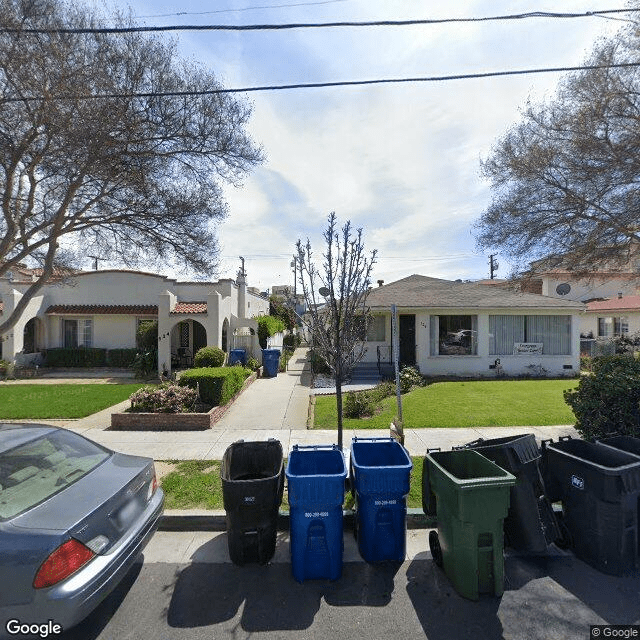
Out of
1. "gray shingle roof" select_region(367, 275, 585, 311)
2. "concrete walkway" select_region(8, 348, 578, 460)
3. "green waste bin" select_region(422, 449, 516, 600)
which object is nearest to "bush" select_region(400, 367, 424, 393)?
"gray shingle roof" select_region(367, 275, 585, 311)

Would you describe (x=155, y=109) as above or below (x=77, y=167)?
above

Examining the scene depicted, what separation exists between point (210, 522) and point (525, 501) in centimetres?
349

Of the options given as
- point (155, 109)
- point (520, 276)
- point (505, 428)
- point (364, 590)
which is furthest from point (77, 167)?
point (520, 276)

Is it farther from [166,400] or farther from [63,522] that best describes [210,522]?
[166,400]

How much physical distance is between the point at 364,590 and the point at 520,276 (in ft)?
30.9

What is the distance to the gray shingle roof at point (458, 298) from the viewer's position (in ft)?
48.3

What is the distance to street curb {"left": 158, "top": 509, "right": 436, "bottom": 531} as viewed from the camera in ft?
14.2

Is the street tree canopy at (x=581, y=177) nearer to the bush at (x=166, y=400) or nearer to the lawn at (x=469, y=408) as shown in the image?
the lawn at (x=469, y=408)

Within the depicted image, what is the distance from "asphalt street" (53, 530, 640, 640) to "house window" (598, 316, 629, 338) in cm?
2621

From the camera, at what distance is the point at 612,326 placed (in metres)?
24.7

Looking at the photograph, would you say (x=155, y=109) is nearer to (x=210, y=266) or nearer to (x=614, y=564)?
(x=210, y=266)

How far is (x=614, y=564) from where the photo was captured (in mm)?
3471
